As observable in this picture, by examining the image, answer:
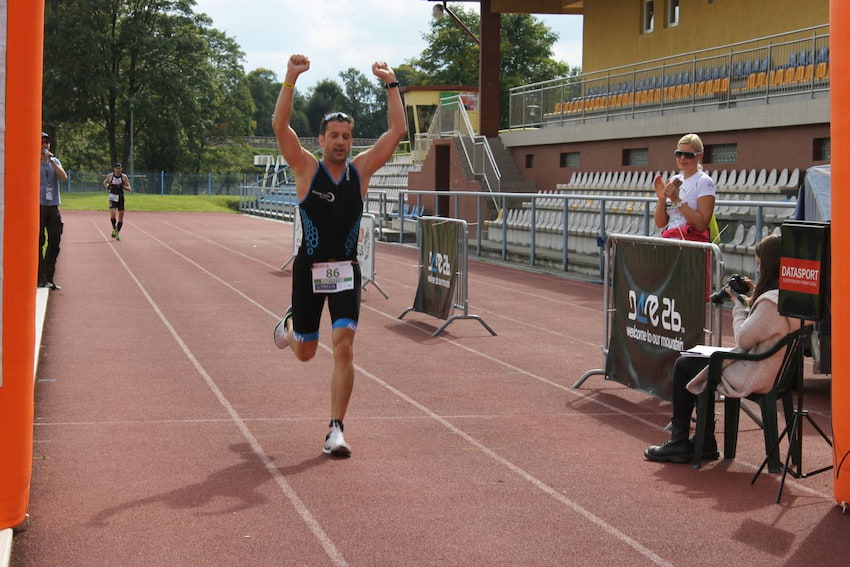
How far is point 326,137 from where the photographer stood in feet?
22.4

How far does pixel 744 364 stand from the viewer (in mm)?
6281

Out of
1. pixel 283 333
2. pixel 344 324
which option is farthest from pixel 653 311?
pixel 283 333

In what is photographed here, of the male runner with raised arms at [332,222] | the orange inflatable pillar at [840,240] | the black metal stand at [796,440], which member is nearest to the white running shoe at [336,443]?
the male runner with raised arms at [332,222]

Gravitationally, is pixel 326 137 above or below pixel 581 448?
above

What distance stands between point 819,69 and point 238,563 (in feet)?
60.3

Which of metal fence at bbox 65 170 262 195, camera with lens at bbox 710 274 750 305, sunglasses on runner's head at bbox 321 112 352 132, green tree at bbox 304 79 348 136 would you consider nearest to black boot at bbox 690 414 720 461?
camera with lens at bbox 710 274 750 305

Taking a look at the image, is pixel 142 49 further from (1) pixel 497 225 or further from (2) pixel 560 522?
(2) pixel 560 522

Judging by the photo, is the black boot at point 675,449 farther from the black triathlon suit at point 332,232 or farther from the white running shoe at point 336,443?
the black triathlon suit at point 332,232

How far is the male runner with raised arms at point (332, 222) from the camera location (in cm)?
675

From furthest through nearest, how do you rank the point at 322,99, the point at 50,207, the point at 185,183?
1. the point at 322,99
2. the point at 185,183
3. the point at 50,207

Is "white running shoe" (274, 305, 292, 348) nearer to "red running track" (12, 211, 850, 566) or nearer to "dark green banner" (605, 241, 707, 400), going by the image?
"red running track" (12, 211, 850, 566)

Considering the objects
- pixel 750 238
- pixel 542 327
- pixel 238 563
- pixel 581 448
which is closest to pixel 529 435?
pixel 581 448

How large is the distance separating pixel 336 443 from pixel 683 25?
26.8 meters

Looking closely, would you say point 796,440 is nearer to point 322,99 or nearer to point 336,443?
point 336,443
